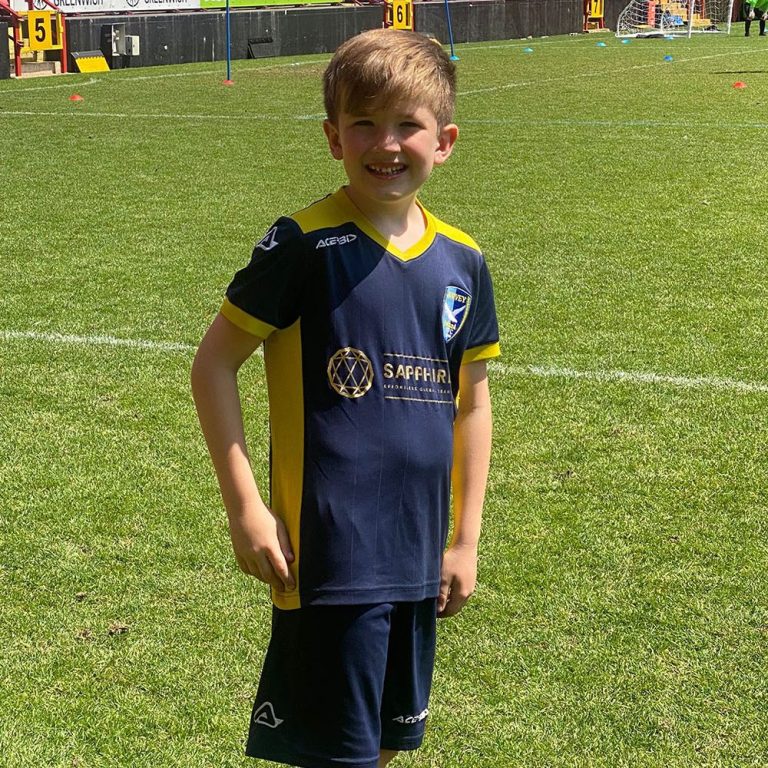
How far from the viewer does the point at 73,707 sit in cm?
337

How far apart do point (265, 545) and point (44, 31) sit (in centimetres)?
2282

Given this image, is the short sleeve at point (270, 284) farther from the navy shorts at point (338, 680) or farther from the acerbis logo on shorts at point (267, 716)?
the acerbis logo on shorts at point (267, 716)

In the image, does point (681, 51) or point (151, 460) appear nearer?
point (151, 460)

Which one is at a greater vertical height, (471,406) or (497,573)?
(471,406)

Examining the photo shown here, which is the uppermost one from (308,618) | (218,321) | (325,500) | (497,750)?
(218,321)

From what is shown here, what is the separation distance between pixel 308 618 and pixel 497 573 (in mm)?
1930

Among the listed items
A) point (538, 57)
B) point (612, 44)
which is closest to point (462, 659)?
point (538, 57)

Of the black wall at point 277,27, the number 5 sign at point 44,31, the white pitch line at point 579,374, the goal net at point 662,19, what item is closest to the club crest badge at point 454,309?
the white pitch line at point 579,374

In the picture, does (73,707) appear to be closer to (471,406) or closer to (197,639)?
(197,639)

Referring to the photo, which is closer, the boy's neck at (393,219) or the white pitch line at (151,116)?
the boy's neck at (393,219)

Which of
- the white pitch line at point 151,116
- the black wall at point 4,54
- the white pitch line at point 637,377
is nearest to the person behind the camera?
the white pitch line at point 637,377

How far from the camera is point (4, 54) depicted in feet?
72.9

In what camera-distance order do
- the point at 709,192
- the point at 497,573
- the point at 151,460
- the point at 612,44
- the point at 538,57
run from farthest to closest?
the point at 612,44 → the point at 538,57 → the point at 709,192 → the point at 151,460 → the point at 497,573

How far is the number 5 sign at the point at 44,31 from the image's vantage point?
23203 millimetres
